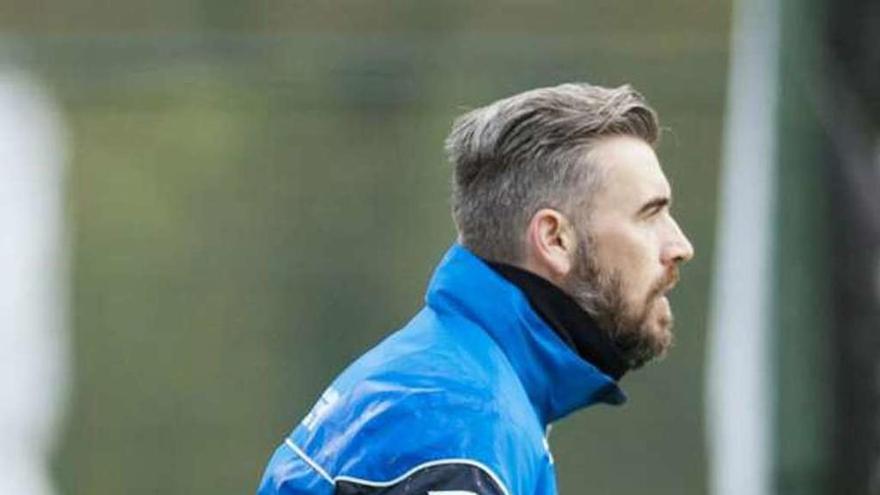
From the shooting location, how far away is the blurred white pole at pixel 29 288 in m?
7.77

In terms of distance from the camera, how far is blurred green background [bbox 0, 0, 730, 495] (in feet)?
25.5

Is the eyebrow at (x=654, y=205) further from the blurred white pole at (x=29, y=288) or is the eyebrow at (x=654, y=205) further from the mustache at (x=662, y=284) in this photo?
the blurred white pole at (x=29, y=288)

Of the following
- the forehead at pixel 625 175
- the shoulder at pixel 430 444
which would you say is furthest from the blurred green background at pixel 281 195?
the shoulder at pixel 430 444

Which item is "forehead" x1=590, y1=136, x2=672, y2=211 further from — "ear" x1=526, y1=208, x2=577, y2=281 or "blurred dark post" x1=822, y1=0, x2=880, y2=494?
"blurred dark post" x1=822, y1=0, x2=880, y2=494

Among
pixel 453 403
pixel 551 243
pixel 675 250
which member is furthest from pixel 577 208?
pixel 453 403

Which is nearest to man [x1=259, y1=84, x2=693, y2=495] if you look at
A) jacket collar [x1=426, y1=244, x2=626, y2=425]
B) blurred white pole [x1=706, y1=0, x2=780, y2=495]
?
jacket collar [x1=426, y1=244, x2=626, y2=425]

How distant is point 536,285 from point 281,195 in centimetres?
432

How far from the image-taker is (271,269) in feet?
25.8

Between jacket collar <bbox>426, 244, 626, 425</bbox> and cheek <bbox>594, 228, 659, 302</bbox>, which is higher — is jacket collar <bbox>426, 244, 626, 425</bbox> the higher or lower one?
the lower one

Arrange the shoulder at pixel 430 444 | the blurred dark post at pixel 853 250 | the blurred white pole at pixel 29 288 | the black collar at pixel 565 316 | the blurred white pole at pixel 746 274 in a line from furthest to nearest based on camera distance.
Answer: the blurred white pole at pixel 29 288
the blurred white pole at pixel 746 274
the blurred dark post at pixel 853 250
the black collar at pixel 565 316
the shoulder at pixel 430 444

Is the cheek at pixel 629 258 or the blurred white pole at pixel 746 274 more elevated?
the cheek at pixel 629 258

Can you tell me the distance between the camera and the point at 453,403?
337cm

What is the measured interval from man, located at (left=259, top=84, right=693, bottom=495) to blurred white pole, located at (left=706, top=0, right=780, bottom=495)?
3.77m

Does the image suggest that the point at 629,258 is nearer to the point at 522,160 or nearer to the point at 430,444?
the point at 522,160
